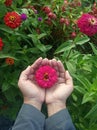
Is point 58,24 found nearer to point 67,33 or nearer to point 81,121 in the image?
point 67,33

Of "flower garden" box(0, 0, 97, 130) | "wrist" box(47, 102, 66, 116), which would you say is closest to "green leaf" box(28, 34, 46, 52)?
"flower garden" box(0, 0, 97, 130)

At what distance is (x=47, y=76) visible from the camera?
130 centimetres

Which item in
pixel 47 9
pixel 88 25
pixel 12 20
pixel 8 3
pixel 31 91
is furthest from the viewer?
pixel 47 9

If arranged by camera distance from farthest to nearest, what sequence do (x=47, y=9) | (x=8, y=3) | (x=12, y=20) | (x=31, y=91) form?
(x=47, y=9), (x=8, y=3), (x=12, y=20), (x=31, y=91)

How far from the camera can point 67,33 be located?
2.09m

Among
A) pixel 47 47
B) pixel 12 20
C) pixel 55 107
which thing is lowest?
pixel 47 47

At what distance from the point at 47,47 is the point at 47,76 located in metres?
0.50

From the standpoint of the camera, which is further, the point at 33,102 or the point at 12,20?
the point at 12,20

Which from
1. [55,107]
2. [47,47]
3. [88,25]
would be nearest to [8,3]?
[47,47]

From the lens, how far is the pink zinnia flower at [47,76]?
49.6 inches

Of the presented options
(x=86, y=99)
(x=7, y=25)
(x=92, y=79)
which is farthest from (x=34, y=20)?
(x=86, y=99)

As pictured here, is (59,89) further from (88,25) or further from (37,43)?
Answer: (37,43)

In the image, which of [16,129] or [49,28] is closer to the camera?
[16,129]

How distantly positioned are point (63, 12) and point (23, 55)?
0.51 meters
